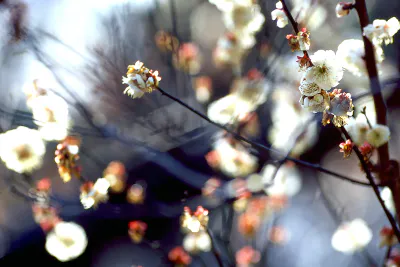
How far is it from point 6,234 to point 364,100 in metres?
4.12

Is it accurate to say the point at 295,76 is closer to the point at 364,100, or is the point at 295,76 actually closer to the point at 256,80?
the point at 256,80

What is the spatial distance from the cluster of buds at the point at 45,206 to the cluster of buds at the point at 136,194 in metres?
0.49

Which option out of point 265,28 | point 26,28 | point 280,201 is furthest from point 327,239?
point 26,28

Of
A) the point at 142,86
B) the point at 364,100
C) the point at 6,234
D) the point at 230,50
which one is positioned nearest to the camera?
the point at 142,86

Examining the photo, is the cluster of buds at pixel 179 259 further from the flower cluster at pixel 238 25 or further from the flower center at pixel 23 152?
the flower cluster at pixel 238 25

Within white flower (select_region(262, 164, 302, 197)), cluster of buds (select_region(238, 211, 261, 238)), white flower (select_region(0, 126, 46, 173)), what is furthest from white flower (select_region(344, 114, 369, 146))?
white flower (select_region(0, 126, 46, 173))

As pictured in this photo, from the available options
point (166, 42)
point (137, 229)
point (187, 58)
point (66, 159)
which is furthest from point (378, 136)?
point (187, 58)

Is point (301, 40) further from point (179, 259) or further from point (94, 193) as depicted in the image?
point (179, 259)

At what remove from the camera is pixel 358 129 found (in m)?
→ 1.09

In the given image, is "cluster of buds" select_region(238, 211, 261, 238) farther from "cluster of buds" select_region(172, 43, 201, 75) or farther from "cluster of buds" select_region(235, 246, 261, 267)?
"cluster of buds" select_region(172, 43, 201, 75)

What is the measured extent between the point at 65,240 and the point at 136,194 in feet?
2.46

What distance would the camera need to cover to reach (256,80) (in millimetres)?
2119

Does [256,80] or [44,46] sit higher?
[256,80]

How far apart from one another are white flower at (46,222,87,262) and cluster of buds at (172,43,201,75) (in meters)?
1.39
